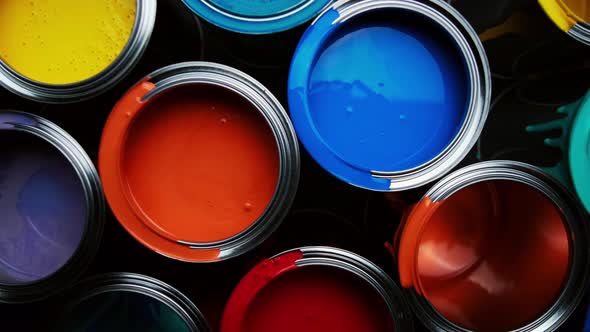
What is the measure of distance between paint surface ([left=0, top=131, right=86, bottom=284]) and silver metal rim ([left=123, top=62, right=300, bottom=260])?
35cm

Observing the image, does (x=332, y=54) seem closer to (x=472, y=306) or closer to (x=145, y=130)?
(x=145, y=130)

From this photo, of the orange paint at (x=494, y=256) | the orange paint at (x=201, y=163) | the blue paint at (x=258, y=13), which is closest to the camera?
the blue paint at (x=258, y=13)

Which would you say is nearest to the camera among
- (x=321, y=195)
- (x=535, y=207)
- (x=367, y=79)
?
(x=367, y=79)

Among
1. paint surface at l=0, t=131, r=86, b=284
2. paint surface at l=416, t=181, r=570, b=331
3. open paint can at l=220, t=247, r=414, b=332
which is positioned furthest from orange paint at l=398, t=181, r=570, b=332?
paint surface at l=0, t=131, r=86, b=284

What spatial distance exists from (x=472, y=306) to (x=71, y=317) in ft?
3.57

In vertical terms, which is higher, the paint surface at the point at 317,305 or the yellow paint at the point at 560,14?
the yellow paint at the point at 560,14

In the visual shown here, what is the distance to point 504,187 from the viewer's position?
142 cm

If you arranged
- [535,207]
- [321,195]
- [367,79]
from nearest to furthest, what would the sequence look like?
1. [367,79]
2. [535,207]
3. [321,195]

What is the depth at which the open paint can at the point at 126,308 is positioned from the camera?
4.06 feet

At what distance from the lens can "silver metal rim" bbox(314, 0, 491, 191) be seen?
113cm

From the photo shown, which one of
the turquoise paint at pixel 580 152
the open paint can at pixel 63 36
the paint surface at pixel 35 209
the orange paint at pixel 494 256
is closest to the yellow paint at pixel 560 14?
the turquoise paint at pixel 580 152

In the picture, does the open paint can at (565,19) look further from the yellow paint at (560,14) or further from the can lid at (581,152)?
the can lid at (581,152)

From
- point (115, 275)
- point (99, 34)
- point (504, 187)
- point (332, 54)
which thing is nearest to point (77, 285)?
point (115, 275)

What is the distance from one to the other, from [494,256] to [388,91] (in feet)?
2.08
